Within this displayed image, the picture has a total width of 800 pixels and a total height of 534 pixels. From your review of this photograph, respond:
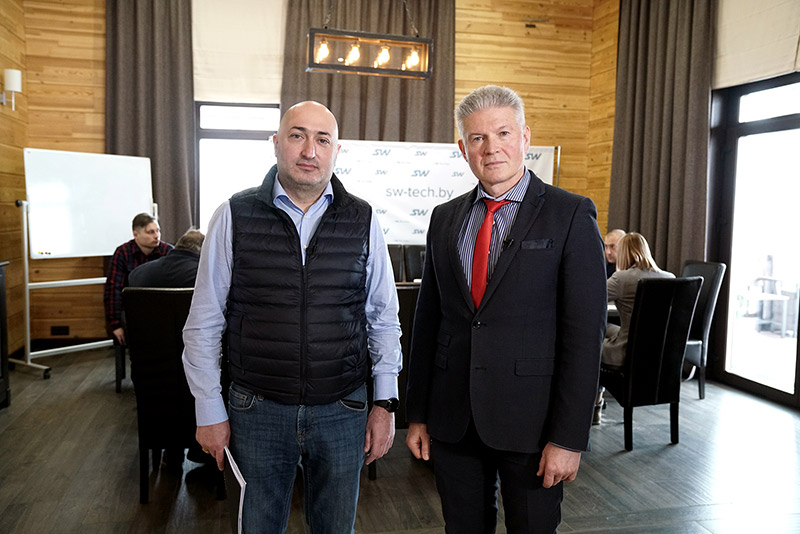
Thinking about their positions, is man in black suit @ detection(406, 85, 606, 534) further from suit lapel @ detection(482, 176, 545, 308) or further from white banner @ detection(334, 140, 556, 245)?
white banner @ detection(334, 140, 556, 245)

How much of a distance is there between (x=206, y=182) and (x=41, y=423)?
10.1ft

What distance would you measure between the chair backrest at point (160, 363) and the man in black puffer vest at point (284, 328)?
1.13 metres

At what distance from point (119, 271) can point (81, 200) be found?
1.12 metres

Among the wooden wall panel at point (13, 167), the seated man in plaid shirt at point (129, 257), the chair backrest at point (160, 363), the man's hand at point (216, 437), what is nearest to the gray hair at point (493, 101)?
the man's hand at point (216, 437)

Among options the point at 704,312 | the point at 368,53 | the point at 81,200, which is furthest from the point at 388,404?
the point at 81,200

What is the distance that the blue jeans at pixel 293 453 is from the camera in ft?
5.19

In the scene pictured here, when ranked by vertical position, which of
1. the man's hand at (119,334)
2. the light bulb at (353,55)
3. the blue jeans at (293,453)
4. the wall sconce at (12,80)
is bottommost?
the man's hand at (119,334)

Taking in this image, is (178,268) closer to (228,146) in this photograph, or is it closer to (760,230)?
(228,146)

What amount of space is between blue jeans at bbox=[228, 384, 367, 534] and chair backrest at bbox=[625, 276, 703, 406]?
→ 217cm

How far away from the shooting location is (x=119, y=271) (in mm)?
4594

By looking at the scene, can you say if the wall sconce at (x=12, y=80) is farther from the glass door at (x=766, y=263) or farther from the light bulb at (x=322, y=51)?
the glass door at (x=766, y=263)

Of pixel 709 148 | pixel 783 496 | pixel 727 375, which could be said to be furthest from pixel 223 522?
pixel 709 148

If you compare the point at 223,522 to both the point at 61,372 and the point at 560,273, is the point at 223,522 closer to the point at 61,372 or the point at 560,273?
the point at 560,273

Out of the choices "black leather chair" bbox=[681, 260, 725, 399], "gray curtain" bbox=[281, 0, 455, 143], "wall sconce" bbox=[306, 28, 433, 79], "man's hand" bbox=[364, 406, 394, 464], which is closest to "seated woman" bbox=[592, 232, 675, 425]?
"black leather chair" bbox=[681, 260, 725, 399]
